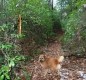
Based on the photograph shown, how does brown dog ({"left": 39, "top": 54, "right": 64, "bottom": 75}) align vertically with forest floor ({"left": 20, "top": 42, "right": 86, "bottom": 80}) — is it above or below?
above

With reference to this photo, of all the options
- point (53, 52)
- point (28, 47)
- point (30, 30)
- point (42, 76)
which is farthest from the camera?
point (53, 52)

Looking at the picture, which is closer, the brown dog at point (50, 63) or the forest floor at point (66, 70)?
the forest floor at point (66, 70)

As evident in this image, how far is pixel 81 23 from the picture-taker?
8.53 m

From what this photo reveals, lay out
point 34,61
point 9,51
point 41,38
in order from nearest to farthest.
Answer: point 9,51 < point 34,61 < point 41,38

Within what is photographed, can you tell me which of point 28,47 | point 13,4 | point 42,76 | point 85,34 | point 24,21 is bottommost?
point 42,76

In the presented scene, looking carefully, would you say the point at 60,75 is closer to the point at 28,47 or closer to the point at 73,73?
the point at 73,73

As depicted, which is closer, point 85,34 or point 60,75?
point 60,75

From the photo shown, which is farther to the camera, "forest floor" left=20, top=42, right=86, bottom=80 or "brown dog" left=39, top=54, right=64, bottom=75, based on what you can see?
"brown dog" left=39, top=54, right=64, bottom=75

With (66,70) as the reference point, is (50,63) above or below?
above

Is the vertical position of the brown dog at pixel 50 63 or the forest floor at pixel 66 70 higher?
the brown dog at pixel 50 63

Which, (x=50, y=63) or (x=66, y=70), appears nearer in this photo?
(x=50, y=63)

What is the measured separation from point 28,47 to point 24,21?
1.06 metres

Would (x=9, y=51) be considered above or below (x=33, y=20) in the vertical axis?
below

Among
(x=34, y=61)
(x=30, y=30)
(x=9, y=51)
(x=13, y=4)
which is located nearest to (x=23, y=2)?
(x=13, y=4)
